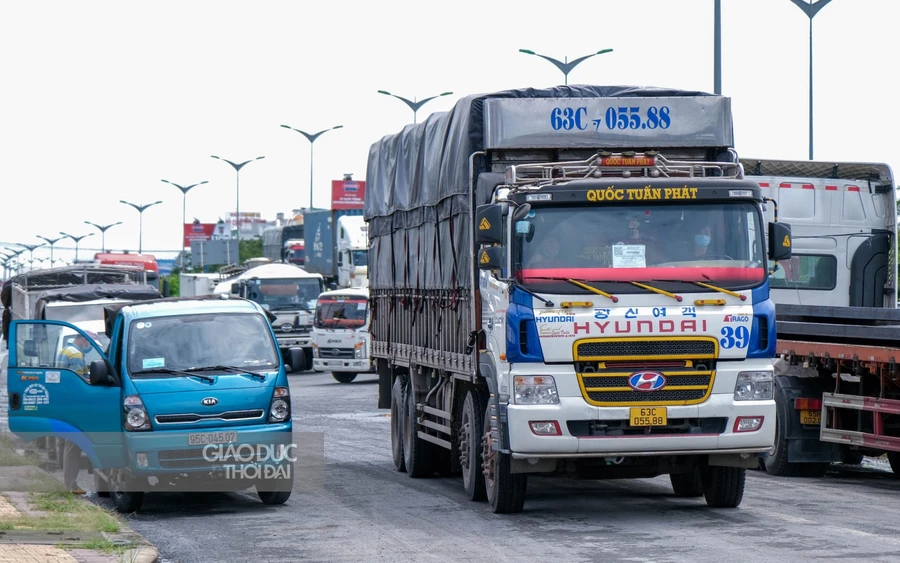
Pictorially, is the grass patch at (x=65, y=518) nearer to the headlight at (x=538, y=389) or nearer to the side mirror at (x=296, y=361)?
the side mirror at (x=296, y=361)

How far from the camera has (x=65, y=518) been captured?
38.5 ft

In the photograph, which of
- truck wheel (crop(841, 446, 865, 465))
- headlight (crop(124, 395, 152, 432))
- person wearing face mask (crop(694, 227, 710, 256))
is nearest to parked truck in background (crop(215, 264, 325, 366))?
truck wheel (crop(841, 446, 865, 465))

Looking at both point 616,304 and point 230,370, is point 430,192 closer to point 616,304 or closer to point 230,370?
point 230,370

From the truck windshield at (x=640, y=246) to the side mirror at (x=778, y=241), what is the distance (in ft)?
0.65

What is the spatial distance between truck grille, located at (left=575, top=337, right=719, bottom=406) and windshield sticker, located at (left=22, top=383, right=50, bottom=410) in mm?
5428

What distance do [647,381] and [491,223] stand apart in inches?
70.5

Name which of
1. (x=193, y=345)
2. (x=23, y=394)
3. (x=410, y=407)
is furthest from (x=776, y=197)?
(x=23, y=394)

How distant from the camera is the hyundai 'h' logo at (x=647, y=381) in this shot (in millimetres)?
11398

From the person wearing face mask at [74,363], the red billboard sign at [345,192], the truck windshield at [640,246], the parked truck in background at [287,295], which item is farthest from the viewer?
the red billboard sign at [345,192]

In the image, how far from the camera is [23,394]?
13.8 metres

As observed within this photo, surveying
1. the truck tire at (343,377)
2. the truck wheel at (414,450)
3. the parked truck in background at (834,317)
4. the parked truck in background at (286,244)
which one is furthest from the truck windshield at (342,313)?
the parked truck in background at (286,244)

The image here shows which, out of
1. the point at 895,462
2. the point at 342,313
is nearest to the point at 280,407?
the point at 895,462

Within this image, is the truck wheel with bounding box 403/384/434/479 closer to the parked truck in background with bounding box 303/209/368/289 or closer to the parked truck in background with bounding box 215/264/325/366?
the parked truck in background with bounding box 303/209/368/289

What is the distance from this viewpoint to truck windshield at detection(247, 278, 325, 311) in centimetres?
4494
